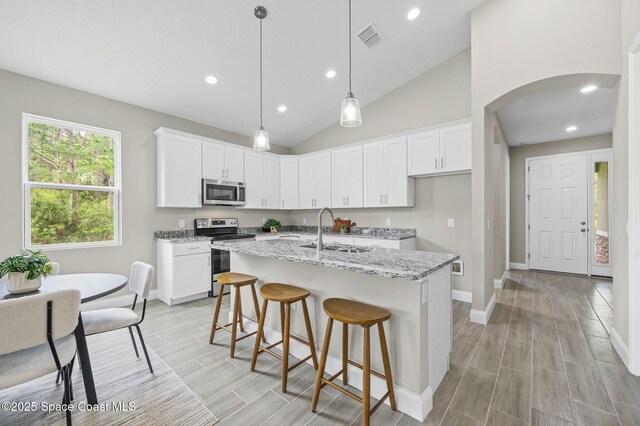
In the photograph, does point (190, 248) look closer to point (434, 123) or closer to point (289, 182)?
point (289, 182)

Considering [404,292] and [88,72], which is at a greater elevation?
[88,72]

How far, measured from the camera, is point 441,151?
3805 mm

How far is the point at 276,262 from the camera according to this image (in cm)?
254

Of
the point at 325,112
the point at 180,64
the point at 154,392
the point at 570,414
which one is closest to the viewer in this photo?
the point at 570,414

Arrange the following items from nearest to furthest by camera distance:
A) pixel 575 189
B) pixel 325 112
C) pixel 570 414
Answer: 1. pixel 570 414
2. pixel 325 112
3. pixel 575 189

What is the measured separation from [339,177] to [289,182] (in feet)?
3.73

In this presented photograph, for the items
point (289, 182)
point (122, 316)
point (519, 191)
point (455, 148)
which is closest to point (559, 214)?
point (519, 191)

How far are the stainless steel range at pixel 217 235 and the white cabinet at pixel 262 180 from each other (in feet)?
1.61

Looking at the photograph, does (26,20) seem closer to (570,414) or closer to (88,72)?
(88,72)

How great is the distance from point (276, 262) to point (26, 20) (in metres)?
3.11

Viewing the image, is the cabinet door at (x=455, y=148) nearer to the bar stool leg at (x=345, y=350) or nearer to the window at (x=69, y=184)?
the bar stool leg at (x=345, y=350)

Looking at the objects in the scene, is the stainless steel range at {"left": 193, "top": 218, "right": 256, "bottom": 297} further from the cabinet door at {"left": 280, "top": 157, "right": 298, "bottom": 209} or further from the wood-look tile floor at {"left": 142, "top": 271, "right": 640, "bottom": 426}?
the cabinet door at {"left": 280, "top": 157, "right": 298, "bottom": 209}

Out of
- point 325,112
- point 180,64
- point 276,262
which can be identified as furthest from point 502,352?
point 180,64

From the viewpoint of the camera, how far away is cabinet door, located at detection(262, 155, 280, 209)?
5.24 meters
